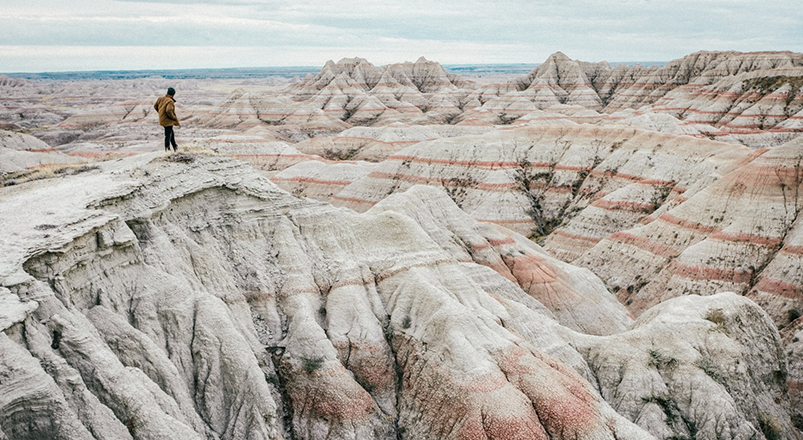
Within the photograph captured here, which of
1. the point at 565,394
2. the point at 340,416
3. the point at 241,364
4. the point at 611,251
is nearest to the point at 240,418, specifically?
the point at 241,364

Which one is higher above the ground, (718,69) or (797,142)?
(718,69)

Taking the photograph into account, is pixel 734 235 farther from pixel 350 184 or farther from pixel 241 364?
pixel 350 184

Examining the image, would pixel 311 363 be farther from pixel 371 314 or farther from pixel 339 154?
pixel 339 154

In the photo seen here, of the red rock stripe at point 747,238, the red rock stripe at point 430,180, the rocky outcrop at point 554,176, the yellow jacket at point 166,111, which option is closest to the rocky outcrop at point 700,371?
the red rock stripe at point 747,238

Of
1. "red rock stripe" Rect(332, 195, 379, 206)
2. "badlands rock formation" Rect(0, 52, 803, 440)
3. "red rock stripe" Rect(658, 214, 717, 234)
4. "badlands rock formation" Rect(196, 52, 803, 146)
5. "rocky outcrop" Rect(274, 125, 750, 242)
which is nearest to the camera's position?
"badlands rock formation" Rect(0, 52, 803, 440)

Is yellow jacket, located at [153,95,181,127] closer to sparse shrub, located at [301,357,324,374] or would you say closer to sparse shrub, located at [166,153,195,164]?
sparse shrub, located at [166,153,195,164]

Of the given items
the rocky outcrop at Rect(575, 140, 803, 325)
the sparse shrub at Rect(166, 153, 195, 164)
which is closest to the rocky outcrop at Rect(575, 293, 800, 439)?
the rocky outcrop at Rect(575, 140, 803, 325)

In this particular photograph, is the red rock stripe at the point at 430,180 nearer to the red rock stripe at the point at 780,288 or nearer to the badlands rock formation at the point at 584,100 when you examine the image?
the red rock stripe at the point at 780,288
